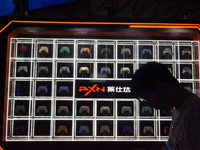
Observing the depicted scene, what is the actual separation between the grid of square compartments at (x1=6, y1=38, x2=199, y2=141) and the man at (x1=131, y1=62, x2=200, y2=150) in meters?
2.07

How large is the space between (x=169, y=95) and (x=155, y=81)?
0.46ft

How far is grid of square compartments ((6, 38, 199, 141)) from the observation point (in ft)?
10.3

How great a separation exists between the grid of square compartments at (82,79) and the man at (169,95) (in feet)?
6.79

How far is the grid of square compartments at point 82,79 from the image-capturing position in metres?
3.15

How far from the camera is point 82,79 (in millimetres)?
3160

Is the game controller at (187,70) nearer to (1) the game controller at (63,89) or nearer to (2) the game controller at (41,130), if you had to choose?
(1) the game controller at (63,89)

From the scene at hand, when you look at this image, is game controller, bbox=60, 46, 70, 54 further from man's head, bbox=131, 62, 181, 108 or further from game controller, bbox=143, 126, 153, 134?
man's head, bbox=131, 62, 181, 108

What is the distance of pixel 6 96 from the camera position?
2918 mm

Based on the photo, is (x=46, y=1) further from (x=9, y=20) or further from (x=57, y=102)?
(x=57, y=102)

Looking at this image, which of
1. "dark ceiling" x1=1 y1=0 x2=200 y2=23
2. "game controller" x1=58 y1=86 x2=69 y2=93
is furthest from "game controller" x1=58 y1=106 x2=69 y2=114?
"dark ceiling" x1=1 y1=0 x2=200 y2=23

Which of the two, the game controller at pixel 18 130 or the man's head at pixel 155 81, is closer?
the man's head at pixel 155 81

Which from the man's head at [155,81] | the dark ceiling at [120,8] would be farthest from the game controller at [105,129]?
the dark ceiling at [120,8]

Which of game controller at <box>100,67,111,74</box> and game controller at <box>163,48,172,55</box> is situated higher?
game controller at <box>163,48,172,55</box>

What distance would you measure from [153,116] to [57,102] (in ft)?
6.62
